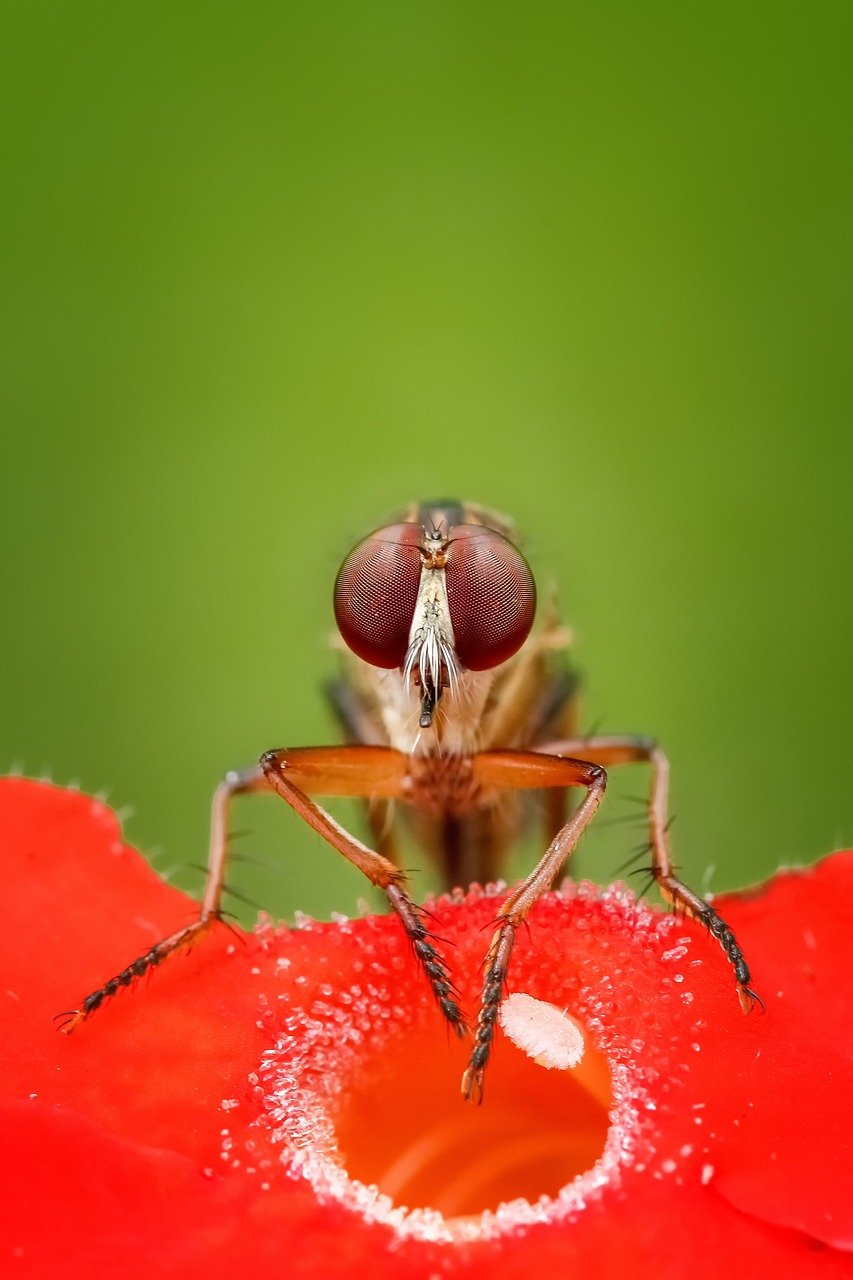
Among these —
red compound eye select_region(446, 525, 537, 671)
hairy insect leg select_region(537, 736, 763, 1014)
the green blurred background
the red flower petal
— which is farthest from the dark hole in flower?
the green blurred background

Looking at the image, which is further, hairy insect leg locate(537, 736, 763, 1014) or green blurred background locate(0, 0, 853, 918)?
green blurred background locate(0, 0, 853, 918)

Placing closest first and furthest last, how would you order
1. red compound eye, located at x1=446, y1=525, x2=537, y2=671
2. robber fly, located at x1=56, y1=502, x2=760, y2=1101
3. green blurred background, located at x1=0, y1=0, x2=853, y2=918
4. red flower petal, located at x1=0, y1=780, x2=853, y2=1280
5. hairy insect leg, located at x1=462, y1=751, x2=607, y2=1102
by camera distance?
red flower petal, located at x1=0, y1=780, x2=853, y2=1280 → hairy insect leg, located at x1=462, y1=751, x2=607, y2=1102 → robber fly, located at x1=56, y1=502, x2=760, y2=1101 → red compound eye, located at x1=446, y1=525, x2=537, y2=671 → green blurred background, located at x1=0, y1=0, x2=853, y2=918

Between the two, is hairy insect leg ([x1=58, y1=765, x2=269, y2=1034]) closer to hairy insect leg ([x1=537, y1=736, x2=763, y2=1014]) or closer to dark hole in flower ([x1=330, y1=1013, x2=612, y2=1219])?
dark hole in flower ([x1=330, y1=1013, x2=612, y2=1219])

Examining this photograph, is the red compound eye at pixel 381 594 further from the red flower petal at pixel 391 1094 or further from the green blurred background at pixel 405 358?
the green blurred background at pixel 405 358

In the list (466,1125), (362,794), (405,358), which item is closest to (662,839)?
(362,794)

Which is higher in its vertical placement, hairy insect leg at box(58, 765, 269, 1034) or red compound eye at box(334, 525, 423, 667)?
red compound eye at box(334, 525, 423, 667)

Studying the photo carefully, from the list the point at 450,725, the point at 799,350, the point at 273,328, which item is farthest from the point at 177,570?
the point at 450,725
